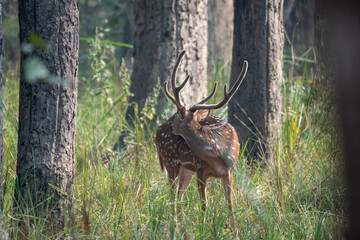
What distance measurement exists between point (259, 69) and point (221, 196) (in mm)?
1403

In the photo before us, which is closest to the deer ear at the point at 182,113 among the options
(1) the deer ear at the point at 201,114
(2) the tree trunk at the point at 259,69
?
(1) the deer ear at the point at 201,114

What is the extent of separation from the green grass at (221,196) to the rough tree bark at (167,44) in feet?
2.17

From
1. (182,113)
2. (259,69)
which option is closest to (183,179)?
(182,113)

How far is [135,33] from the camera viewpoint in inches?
225

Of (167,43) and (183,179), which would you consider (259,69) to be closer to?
(167,43)

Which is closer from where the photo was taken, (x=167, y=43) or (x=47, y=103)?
(x=47, y=103)

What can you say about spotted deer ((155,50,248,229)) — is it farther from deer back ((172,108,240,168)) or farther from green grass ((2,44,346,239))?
green grass ((2,44,346,239))

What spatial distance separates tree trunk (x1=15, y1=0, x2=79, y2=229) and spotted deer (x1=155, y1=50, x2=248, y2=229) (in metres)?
0.86

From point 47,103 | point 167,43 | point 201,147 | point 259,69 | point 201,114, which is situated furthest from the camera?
point 167,43

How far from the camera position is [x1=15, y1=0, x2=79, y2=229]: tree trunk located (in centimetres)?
323

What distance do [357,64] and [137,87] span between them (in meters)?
4.47

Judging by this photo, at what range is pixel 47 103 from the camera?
10.7 feet

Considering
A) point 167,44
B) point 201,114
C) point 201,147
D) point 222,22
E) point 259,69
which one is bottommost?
point 201,147

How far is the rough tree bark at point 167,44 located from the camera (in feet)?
17.8
